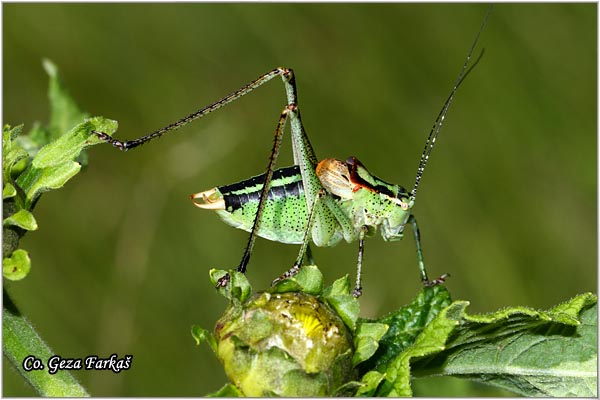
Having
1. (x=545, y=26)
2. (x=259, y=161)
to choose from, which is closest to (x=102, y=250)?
(x=259, y=161)

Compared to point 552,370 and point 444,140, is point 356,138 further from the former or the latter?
point 552,370

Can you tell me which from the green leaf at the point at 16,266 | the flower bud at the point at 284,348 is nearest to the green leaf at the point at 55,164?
the green leaf at the point at 16,266

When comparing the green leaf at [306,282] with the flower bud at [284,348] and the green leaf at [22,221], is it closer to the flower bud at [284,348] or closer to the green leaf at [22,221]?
the flower bud at [284,348]

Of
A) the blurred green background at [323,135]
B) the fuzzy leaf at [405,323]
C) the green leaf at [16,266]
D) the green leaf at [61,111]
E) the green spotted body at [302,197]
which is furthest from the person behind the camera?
the blurred green background at [323,135]

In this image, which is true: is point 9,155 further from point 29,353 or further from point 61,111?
point 61,111

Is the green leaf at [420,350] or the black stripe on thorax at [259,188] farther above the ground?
the black stripe on thorax at [259,188]

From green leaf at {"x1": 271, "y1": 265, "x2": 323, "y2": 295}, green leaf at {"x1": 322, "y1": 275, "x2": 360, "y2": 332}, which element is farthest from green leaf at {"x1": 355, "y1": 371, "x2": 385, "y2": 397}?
green leaf at {"x1": 271, "y1": 265, "x2": 323, "y2": 295}
